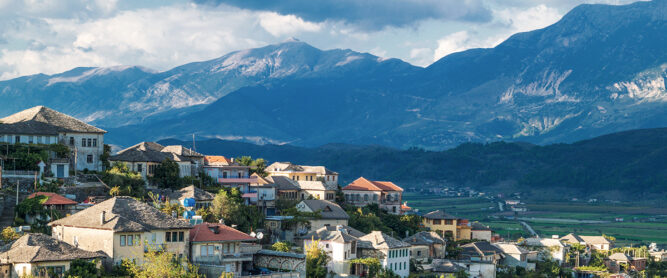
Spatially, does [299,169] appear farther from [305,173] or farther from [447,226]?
[447,226]

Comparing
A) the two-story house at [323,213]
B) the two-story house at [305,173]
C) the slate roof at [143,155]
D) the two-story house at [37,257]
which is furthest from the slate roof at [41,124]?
the two-story house at [37,257]

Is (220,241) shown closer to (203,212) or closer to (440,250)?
(203,212)

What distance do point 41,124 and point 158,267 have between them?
118 ft

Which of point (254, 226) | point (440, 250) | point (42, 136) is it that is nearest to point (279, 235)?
point (254, 226)

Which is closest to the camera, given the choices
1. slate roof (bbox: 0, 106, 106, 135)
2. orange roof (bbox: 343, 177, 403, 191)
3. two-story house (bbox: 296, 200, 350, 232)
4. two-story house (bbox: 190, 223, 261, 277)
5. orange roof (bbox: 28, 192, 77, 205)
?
two-story house (bbox: 190, 223, 261, 277)

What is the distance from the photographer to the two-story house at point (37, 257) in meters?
48.8

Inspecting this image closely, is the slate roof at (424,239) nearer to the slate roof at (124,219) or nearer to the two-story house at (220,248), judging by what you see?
the two-story house at (220,248)

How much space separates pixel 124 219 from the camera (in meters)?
53.9

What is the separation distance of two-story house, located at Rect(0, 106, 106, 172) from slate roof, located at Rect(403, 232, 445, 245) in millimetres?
29399

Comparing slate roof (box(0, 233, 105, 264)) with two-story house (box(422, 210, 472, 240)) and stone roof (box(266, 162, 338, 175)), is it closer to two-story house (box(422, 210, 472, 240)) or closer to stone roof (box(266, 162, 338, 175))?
two-story house (box(422, 210, 472, 240))

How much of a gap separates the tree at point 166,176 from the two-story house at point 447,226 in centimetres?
3001

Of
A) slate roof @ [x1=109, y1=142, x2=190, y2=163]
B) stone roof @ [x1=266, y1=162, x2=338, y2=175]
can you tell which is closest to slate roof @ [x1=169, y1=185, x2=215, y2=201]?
slate roof @ [x1=109, y1=142, x2=190, y2=163]

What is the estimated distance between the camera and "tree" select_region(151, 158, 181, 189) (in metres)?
83.5

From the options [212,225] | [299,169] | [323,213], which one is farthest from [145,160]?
[299,169]
